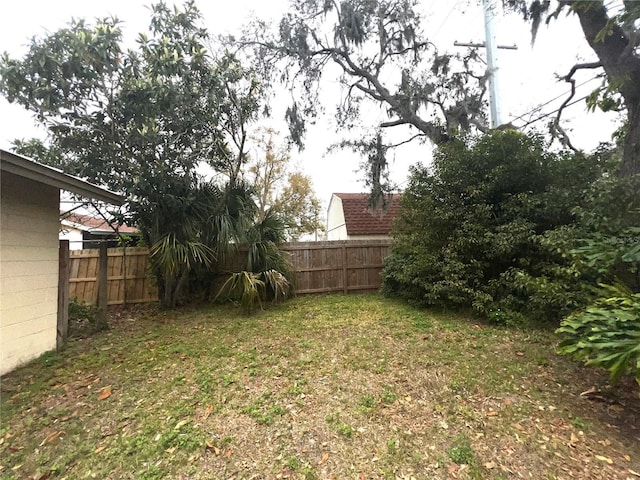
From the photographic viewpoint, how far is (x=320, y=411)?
2.69m

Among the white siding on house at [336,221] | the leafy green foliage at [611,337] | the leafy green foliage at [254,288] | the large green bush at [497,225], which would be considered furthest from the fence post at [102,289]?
the white siding on house at [336,221]

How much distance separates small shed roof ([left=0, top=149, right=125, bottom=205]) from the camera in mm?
2975

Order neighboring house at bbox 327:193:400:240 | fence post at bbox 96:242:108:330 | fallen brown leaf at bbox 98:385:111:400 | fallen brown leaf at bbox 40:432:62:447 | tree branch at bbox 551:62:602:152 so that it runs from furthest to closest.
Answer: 1. neighboring house at bbox 327:193:400:240
2. tree branch at bbox 551:62:602:152
3. fence post at bbox 96:242:108:330
4. fallen brown leaf at bbox 98:385:111:400
5. fallen brown leaf at bbox 40:432:62:447

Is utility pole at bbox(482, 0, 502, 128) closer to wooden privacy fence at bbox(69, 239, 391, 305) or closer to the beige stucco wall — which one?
wooden privacy fence at bbox(69, 239, 391, 305)

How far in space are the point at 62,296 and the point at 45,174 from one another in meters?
1.81

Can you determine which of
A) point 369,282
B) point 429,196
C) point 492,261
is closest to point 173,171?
point 429,196

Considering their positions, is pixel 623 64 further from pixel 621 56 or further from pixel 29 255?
pixel 29 255

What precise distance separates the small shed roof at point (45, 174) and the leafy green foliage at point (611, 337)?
5.26 m

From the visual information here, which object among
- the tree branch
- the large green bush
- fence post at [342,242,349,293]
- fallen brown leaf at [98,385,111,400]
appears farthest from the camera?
fence post at [342,242,349,293]

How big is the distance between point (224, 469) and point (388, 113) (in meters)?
8.23

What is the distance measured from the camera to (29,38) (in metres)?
4.65

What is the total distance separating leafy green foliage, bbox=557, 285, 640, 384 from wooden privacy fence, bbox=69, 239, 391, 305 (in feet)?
18.8

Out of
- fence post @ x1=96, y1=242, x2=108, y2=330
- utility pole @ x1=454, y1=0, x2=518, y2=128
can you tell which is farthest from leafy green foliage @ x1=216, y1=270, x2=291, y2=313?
utility pole @ x1=454, y1=0, x2=518, y2=128

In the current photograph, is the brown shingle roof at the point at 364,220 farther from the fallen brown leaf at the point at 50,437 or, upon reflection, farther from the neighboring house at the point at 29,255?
the fallen brown leaf at the point at 50,437
